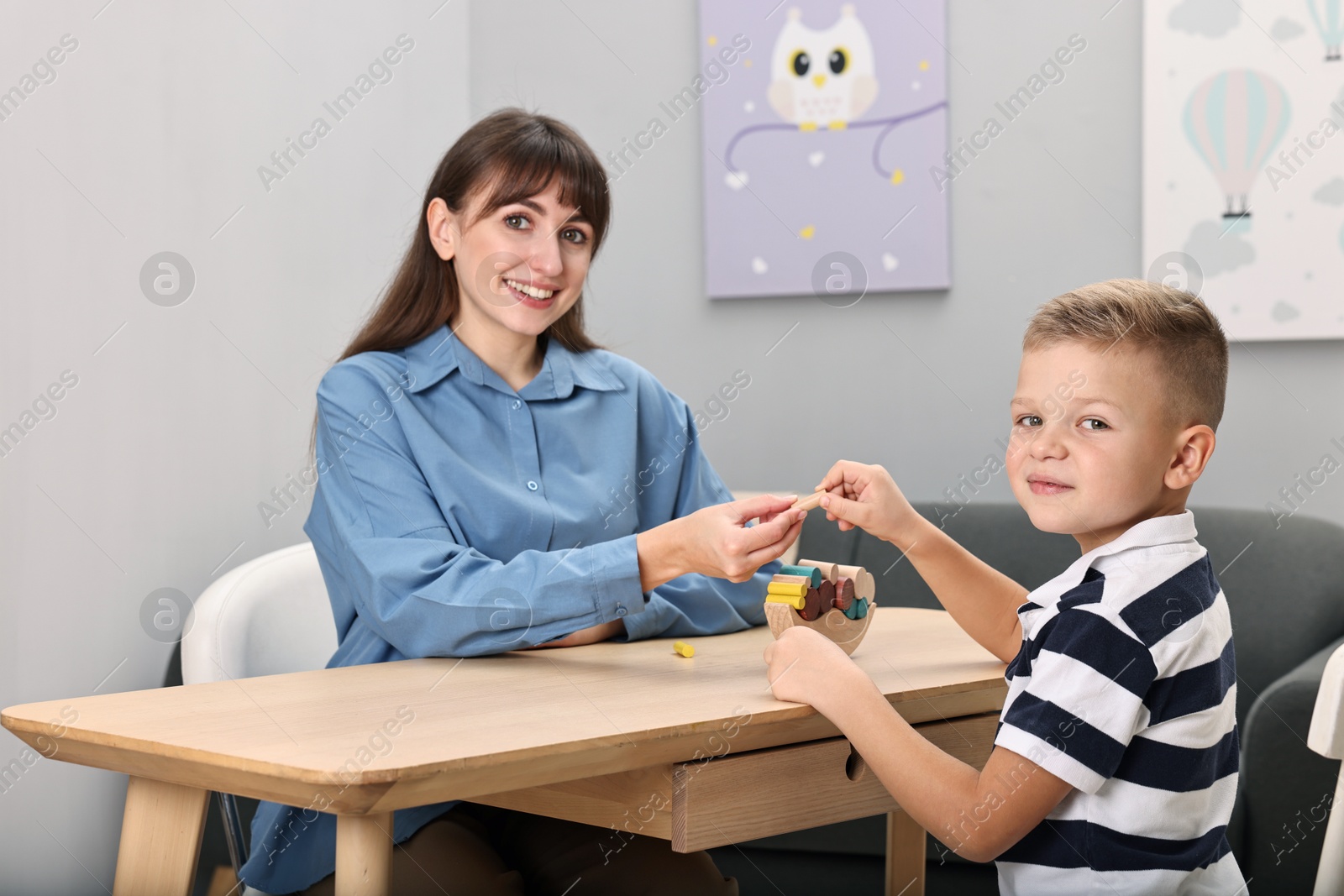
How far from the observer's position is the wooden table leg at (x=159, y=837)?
108 cm

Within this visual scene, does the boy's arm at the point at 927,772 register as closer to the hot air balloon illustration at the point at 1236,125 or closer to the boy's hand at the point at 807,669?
the boy's hand at the point at 807,669

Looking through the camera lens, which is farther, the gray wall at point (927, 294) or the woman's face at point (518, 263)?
the gray wall at point (927, 294)

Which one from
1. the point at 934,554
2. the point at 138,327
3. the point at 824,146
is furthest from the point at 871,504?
the point at 824,146

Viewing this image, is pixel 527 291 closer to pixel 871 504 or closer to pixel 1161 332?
pixel 871 504

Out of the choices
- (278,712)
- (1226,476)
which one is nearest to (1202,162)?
(1226,476)

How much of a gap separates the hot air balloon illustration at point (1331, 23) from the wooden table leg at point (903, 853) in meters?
Answer: 2.01

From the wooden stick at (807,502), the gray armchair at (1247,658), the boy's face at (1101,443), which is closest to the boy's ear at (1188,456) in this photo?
the boy's face at (1101,443)

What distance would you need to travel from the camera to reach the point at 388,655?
1.38 m

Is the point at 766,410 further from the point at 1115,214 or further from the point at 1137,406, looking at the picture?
the point at 1137,406

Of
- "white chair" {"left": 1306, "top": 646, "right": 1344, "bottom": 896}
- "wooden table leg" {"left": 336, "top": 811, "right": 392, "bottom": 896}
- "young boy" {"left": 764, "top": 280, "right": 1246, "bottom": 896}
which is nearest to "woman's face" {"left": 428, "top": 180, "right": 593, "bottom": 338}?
"young boy" {"left": 764, "top": 280, "right": 1246, "bottom": 896}

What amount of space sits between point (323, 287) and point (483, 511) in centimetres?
113

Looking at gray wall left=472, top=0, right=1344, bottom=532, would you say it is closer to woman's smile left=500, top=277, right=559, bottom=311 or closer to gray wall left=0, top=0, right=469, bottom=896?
gray wall left=0, top=0, right=469, bottom=896

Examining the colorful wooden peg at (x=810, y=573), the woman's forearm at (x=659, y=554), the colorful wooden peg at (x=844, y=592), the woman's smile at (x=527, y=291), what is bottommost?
the colorful wooden peg at (x=844, y=592)

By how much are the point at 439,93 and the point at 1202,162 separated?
5.89ft
